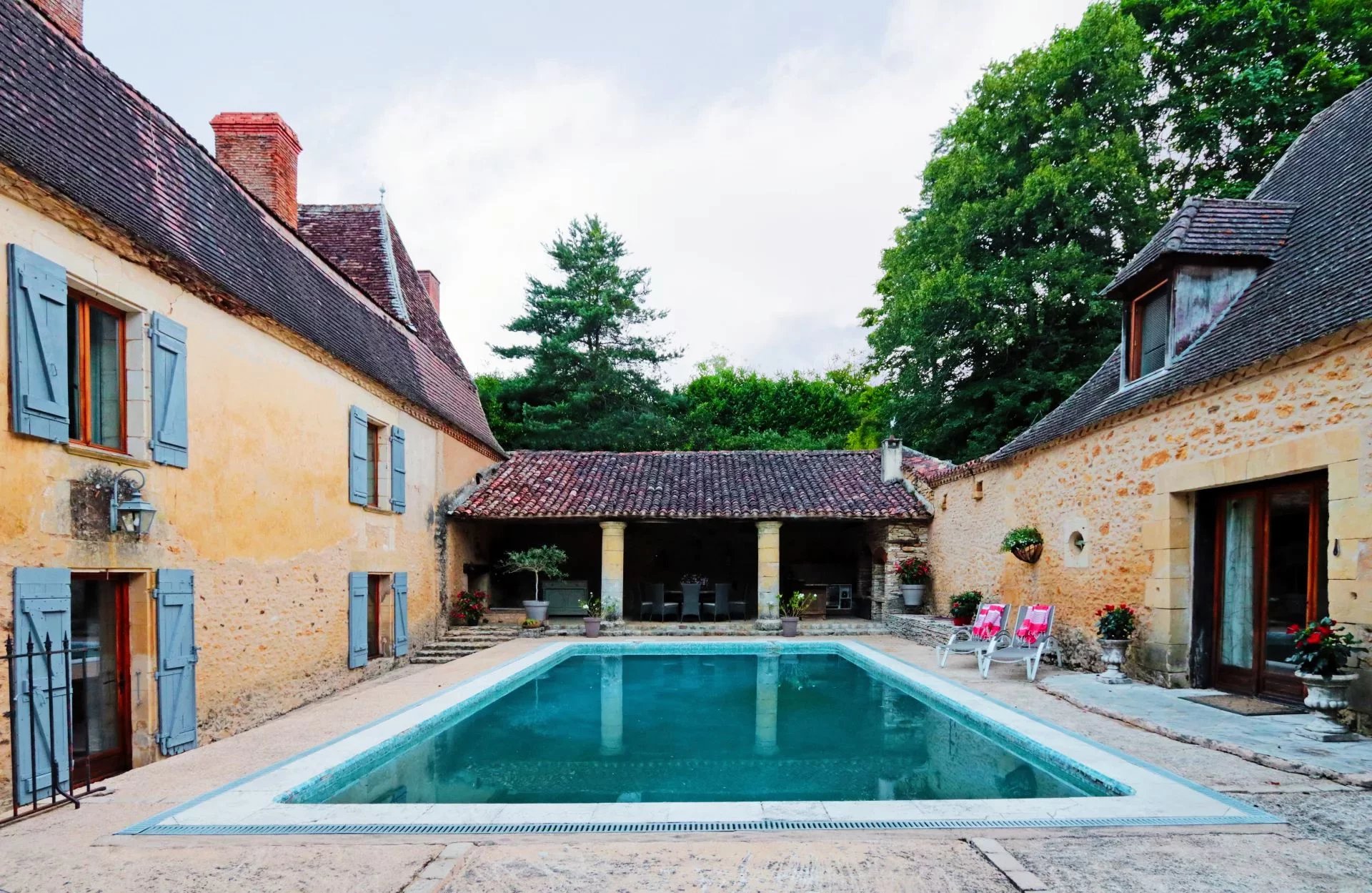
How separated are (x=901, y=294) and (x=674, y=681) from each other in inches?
454

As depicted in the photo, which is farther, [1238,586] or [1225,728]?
[1238,586]

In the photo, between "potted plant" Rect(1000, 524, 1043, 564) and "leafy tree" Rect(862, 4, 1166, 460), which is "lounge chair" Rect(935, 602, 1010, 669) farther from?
"leafy tree" Rect(862, 4, 1166, 460)

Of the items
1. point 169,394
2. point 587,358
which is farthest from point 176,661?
point 587,358

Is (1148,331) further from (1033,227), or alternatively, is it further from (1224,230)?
(1033,227)

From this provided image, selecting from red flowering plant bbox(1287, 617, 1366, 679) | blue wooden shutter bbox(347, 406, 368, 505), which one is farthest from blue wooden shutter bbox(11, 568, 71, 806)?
red flowering plant bbox(1287, 617, 1366, 679)

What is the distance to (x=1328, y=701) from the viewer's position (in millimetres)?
5227

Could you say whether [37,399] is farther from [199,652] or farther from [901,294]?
[901,294]

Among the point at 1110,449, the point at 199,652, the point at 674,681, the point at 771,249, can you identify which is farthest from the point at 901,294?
the point at 199,652

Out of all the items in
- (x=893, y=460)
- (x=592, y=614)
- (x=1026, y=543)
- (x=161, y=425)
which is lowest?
Result: (x=592, y=614)

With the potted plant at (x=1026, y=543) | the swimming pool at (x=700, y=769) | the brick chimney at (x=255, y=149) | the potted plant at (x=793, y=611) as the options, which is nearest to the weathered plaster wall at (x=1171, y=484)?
the potted plant at (x=1026, y=543)

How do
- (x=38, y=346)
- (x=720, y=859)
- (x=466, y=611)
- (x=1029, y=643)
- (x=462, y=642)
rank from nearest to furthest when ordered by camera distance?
(x=720, y=859) → (x=38, y=346) → (x=1029, y=643) → (x=462, y=642) → (x=466, y=611)

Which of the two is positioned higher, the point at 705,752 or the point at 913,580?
the point at 913,580

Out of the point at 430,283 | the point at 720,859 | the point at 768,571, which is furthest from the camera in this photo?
the point at 430,283

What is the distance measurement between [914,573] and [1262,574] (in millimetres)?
8262
